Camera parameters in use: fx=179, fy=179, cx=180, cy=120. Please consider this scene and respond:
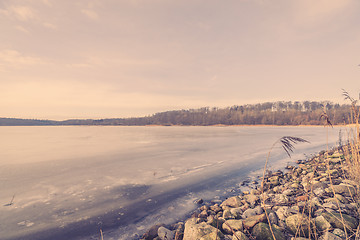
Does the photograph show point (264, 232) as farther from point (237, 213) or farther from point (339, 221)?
point (339, 221)

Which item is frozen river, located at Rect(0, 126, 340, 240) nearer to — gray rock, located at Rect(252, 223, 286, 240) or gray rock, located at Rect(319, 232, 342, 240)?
gray rock, located at Rect(252, 223, 286, 240)

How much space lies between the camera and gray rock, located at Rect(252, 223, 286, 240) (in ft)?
13.5

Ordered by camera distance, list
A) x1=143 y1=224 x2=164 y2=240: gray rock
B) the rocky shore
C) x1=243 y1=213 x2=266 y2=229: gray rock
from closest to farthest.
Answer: the rocky shore, x1=243 y1=213 x2=266 y2=229: gray rock, x1=143 y1=224 x2=164 y2=240: gray rock

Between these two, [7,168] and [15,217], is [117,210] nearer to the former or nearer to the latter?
[15,217]

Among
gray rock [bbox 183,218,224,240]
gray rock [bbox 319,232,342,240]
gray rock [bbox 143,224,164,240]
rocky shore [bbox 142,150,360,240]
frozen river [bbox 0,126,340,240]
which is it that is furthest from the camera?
frozen river [bbox 0,126,340,240]

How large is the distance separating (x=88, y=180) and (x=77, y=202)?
293 cm

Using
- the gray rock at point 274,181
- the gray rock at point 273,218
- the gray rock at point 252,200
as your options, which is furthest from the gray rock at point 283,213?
the gray rock at point 274,181

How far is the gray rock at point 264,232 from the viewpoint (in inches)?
162

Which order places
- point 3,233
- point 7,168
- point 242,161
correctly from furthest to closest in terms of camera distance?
point 242,161
point 7,168
point 3,233

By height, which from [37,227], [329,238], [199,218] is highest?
[329,238]

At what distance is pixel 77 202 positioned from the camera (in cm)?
756

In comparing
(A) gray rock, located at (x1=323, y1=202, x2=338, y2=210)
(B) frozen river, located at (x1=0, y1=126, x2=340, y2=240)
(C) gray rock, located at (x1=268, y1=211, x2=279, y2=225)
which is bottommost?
(B) frozen river, located at (x1=0, y1=126, x2=340, y2=240)

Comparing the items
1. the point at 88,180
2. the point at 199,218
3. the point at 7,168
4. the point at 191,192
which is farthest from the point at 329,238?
the point at 7,168

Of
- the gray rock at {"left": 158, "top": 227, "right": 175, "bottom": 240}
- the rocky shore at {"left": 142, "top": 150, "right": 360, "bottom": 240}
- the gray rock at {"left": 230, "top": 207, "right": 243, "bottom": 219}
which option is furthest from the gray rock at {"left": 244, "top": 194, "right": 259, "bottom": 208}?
the gray rock at {"left": 158, "top": 227, "right": 175, "bottom": 240}
